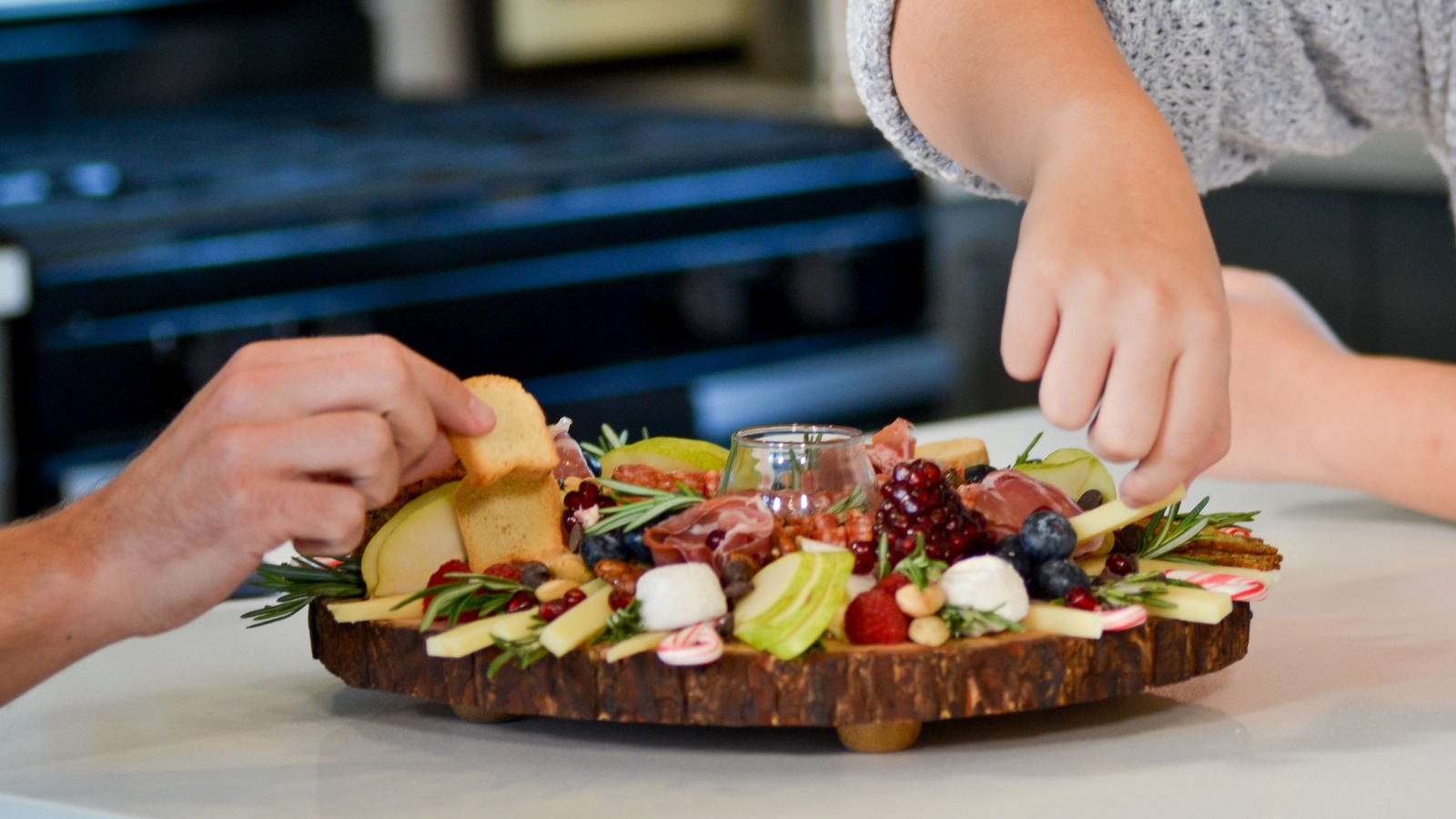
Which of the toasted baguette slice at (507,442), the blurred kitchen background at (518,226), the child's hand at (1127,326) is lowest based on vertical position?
the blurred kitchen background at (518,226)

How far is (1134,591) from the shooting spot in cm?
75

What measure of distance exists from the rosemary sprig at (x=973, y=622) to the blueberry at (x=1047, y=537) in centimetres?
4

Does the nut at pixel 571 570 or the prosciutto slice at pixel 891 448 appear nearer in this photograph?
the nut at pixel 571 570

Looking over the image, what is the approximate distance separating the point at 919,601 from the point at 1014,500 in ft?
0.38

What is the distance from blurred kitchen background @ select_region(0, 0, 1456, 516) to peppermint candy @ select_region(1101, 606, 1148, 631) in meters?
1.75

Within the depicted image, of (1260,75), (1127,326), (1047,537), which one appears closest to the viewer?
(1127,326)

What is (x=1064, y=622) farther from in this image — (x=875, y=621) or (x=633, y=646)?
(x=633, y=646)

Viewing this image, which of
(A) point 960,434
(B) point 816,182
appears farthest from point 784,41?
(A) point 960,434

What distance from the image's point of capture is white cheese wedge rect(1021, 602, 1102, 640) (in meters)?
0.72

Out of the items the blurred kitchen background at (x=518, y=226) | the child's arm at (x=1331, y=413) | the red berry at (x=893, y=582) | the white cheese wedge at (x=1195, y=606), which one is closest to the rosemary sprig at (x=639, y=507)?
the red berry at (x=893, y=582)

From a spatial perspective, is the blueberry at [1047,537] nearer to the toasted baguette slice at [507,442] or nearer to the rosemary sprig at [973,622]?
the rosemary sprig at [973,622]

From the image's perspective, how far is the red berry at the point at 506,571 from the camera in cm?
79

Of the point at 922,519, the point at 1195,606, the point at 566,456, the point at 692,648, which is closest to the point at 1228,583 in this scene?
the point at 1195,606

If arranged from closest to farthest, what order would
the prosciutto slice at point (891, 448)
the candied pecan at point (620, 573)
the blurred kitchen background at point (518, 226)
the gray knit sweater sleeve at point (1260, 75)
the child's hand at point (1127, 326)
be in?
the child's hand at point (1127, 326) → the candied pecan at point (620, 573) → the prosciutto slice at point (891, 448) → the gray knit sweater sleeve at point (1260, 75) → the blurred kitchen background at point (518, 226)
